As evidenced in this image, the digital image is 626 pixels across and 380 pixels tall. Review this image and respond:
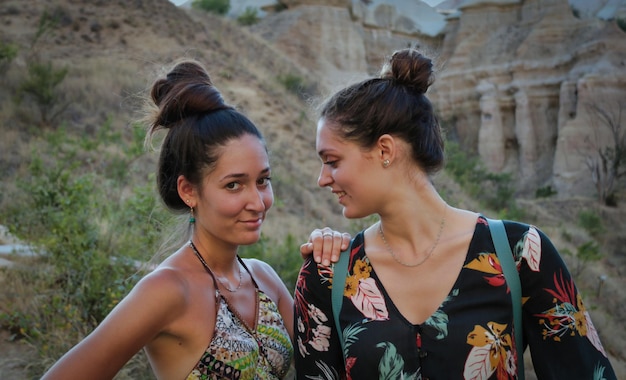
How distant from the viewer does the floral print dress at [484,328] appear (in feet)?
5.25

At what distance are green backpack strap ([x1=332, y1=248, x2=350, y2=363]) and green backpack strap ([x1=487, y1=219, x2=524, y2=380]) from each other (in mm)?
460

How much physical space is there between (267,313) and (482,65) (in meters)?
30.7

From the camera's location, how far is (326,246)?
71.9 inches

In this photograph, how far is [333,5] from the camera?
33.3 metres

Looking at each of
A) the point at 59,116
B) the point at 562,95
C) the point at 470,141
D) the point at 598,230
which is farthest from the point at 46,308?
the point at 470,141

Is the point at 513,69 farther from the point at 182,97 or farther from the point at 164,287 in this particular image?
the point at 164,287

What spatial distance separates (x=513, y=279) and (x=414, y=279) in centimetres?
28

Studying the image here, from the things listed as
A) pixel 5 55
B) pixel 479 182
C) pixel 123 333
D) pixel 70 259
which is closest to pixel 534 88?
pixel 479 182

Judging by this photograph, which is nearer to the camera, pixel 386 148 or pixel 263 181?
pixel 386 148

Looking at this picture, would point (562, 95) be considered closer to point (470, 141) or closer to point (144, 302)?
point (470, 141)

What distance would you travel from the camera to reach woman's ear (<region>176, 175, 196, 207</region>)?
2004 millimetres

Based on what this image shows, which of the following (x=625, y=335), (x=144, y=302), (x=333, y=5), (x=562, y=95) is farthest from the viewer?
(x=333, y=5)

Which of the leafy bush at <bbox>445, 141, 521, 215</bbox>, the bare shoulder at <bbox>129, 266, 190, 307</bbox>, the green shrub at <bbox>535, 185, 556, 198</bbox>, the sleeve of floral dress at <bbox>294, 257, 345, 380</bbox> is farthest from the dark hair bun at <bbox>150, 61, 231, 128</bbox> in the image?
the green shrub at <bbox>535, 185, 556, 198</bbox>

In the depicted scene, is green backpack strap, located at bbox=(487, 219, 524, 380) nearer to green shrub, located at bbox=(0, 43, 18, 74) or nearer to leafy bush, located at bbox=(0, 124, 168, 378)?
leafy bush, located at bbox=(0, 124, 168, 378)
